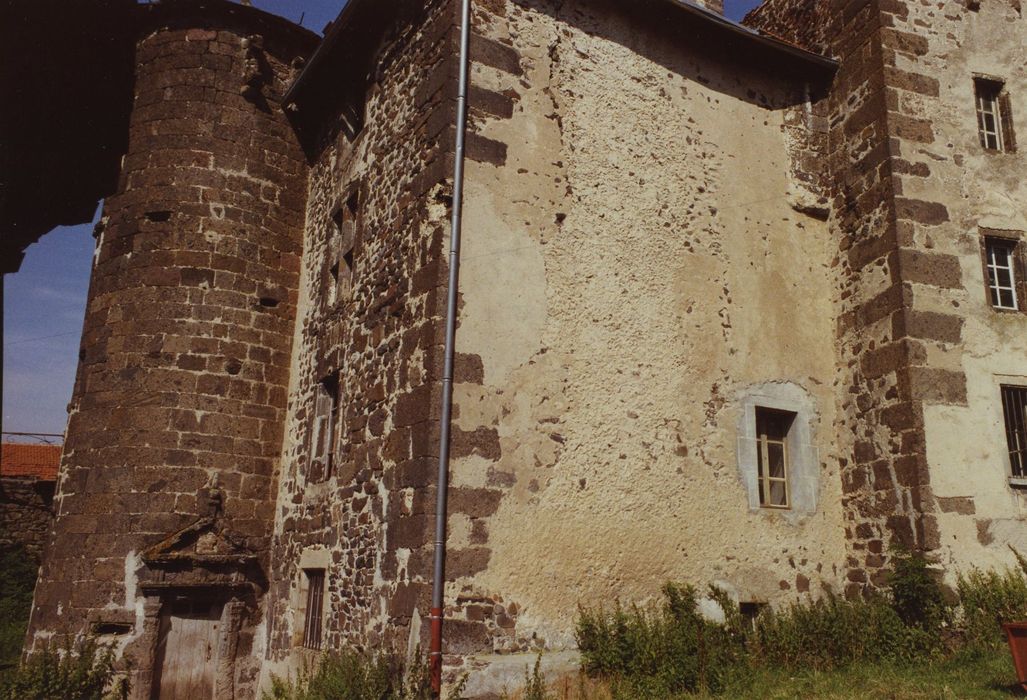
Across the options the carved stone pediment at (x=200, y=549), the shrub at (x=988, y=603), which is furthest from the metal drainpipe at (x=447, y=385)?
the shrub at (x=988, y=603)

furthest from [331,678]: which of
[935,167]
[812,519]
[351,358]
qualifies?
[935,167]

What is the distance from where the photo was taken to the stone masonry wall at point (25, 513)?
1661 cm

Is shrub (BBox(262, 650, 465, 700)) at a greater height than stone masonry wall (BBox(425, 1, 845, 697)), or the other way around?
stone masonry wall (BBox(425, 1, 845, 697))

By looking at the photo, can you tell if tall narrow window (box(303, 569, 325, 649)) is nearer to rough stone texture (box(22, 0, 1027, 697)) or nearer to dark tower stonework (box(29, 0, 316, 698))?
rough stone texture (box(22, 0, 1027, 697))

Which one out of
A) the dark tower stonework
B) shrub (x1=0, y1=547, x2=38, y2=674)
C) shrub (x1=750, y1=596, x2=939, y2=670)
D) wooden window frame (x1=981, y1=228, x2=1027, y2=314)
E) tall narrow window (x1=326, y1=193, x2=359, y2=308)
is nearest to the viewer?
shrub (x1=750, y1=596, x2=939, y2=670)

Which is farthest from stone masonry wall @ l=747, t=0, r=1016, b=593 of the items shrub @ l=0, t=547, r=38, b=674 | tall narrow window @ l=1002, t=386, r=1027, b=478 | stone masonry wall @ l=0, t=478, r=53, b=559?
stone masonry wall @ l=0, t=478, r=53, b=559

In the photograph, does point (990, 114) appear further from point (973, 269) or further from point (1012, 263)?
point (973, 269)

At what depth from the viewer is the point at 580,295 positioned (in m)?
8.12

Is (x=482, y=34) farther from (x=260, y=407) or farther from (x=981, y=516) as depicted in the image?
(x=981, y=516)

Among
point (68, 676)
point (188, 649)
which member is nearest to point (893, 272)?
point (188, 649)

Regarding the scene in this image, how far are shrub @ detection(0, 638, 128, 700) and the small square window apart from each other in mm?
11448

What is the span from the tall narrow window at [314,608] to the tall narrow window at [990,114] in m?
8.96

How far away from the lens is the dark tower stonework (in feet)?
31.6

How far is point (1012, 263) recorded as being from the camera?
9359mm
